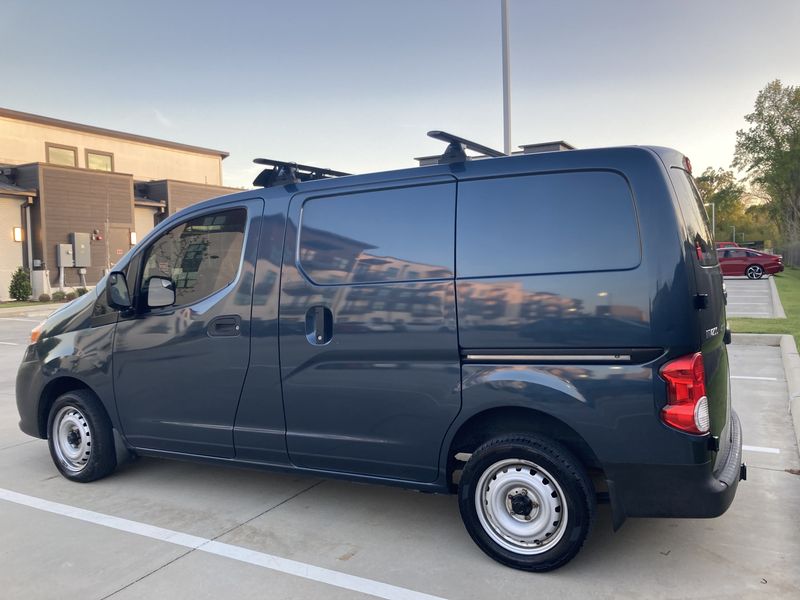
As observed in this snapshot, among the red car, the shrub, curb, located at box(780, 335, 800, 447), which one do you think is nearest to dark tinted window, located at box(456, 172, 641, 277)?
curb, located at box(780, 335, 800, 447)

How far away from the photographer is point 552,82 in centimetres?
1256

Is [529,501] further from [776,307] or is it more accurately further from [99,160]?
[99,160]

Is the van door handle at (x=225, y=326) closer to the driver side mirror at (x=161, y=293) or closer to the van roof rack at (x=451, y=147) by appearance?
the driver side mirror at (x=161, y=293)

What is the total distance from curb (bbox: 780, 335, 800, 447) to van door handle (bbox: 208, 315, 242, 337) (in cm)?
452

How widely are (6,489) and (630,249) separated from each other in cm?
466

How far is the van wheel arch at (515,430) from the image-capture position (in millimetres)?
3346

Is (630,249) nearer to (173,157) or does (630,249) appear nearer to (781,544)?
(781,544)

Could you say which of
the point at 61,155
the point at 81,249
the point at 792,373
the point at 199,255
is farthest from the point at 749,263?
the point at 61,155

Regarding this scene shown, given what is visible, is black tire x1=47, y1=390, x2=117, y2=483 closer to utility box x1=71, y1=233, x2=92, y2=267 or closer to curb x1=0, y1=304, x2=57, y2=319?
curb x1=0, y1=304, x2=57, y2=319

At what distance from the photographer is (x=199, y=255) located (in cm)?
448

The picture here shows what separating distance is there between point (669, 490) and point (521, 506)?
2.37 ft

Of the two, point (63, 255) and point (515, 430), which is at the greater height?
point (63, 255)

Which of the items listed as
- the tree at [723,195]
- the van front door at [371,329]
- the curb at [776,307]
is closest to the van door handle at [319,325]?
the van front door at [371,329]

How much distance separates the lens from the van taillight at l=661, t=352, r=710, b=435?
3.01 m
